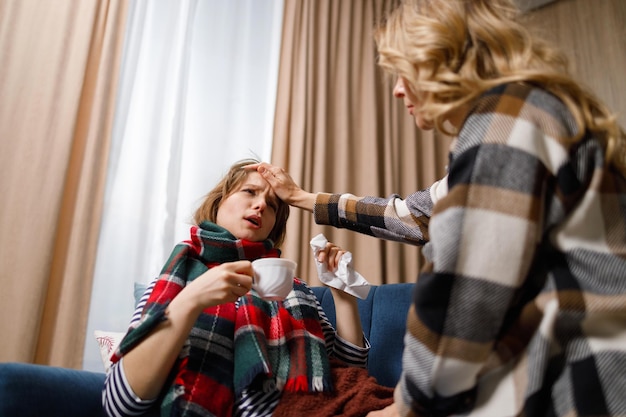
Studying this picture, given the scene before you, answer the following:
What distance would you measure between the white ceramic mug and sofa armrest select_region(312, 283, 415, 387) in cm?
72

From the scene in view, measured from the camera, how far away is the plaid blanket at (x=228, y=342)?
36.9 inches

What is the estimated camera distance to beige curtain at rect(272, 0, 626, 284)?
253cm

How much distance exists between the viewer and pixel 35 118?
1.78m

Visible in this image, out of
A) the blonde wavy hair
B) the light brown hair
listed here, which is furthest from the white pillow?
the blonde wavy hair

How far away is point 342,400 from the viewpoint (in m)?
0.96

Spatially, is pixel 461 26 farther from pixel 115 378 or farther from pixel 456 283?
pixel 115 378

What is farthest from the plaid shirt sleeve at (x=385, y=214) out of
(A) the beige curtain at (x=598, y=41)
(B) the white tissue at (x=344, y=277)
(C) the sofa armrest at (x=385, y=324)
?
(A) the beige curtain at (x=598, y=41)

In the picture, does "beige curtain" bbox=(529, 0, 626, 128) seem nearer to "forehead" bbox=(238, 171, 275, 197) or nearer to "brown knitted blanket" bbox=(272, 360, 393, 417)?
"forehead" bbox=(238, 171, 275, 197)

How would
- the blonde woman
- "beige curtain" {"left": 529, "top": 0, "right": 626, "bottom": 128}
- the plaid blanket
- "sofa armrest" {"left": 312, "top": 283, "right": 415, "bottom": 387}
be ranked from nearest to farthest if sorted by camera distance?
the blonde woman < the plaid blanket < "sofa armrest" {"left": 312, "top": 283, "right": 415, "bottom": 387} < "beige curtain" {"left": 529, "top": 0, "right": 626, "bottom": 128}

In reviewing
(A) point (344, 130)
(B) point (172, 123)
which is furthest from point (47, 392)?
(A) point (344, 130)

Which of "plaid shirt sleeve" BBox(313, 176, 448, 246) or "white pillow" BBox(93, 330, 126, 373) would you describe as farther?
"white pillow" BBox(93, 330, 126, 373)

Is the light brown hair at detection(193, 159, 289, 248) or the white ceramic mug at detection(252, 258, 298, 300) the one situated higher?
the light brown hair at detection(193, 159, 289, 248)

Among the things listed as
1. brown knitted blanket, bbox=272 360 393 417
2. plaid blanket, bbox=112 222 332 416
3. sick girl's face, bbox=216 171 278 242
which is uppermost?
sick girl's face, bbox=216 171 278 242

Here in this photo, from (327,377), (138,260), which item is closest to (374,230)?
(327,377)
